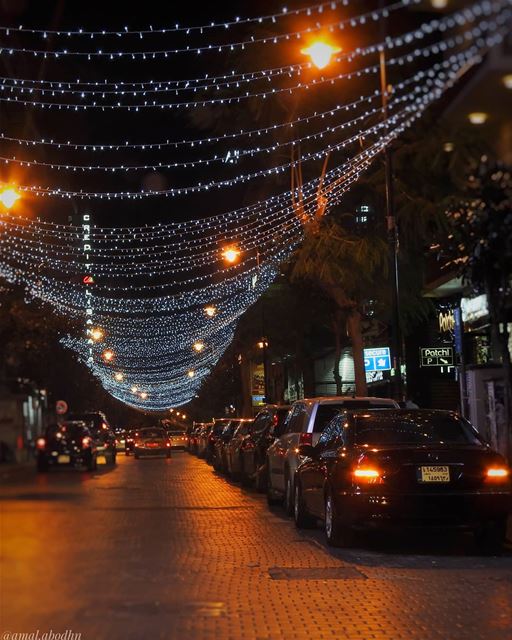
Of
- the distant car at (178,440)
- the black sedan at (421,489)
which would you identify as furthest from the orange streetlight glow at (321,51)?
the distant car at (178,440)

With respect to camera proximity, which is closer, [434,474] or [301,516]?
[434,474]

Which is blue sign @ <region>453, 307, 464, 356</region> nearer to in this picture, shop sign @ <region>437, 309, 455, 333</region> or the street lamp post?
shop sign @ <region>437, 309, 455, 333</region>

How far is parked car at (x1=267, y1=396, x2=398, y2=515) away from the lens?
49.5 feet

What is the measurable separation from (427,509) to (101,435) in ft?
77.0

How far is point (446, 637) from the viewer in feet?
23.8

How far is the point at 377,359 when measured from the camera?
88.2ft

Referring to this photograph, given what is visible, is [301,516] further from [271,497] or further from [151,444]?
[151,444]

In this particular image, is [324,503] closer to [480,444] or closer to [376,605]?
[480,444]

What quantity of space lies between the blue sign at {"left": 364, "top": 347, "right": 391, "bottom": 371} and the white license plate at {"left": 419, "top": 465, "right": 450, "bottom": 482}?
51.5 ft

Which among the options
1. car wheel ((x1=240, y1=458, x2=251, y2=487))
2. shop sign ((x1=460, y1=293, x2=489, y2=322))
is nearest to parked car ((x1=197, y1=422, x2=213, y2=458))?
car wheel ((x1=240, y1=458, x2=251, y2=487))

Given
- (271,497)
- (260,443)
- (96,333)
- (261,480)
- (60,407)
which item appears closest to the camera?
(271,497)

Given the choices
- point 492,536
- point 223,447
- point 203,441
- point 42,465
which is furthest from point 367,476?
point 203,441

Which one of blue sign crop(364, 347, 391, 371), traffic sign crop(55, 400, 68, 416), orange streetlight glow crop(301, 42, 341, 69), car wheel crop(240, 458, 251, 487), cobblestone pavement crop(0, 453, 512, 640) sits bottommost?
cobblestone pavement crop(0, 453, 512, 640)

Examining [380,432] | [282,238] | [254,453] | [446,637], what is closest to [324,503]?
[380,432]
